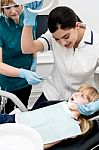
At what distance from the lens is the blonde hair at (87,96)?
4.88 ft

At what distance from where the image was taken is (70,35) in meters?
1.54

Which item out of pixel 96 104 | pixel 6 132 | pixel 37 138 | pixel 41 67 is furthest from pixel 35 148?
pixel 41 67

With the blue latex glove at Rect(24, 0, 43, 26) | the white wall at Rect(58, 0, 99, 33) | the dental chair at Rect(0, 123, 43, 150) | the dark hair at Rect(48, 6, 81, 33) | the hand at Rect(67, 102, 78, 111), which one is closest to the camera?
the dental chair at Rect(0, 123, 43, 150)

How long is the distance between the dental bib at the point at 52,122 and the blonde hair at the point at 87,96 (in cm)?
4

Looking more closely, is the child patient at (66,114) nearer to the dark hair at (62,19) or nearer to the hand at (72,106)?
the hand at (72,106)

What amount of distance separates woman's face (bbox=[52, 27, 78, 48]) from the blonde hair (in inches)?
10.7

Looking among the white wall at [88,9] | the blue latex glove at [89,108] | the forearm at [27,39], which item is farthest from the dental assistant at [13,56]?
the white wall at [88,9]

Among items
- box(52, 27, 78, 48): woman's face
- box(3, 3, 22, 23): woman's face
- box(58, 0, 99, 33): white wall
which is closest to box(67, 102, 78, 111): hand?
box(52, 27, 78, 48): woman's face

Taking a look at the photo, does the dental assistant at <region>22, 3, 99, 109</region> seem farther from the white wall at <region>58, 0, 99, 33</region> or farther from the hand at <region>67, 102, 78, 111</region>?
the white wall at <region>58, 0, 99, 33</region>

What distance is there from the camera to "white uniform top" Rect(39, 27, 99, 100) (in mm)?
1675

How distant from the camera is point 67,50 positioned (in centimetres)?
173

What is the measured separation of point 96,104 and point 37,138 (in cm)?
43

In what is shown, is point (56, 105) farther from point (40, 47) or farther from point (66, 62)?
point (40, 47)

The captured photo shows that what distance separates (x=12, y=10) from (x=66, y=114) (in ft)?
2.28
